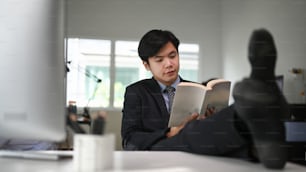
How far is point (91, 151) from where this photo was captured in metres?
0.40

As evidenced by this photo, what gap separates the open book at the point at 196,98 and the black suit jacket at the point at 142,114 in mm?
43

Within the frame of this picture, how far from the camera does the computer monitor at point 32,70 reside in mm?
477

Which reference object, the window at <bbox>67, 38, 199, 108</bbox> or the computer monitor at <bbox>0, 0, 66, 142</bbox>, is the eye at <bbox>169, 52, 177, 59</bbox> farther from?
the computer monitor at <bbox>0, 0, 66, 142</bbox>

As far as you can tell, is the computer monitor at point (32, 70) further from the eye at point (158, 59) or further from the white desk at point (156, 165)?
the eye at point (158, 59)

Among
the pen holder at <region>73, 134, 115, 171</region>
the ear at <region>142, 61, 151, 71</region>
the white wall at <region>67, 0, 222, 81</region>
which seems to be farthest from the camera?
the white wall at <region>67, 0, 222, 81</region>

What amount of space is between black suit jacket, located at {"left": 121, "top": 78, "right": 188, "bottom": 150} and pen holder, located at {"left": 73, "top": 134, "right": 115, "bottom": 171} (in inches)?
14.1

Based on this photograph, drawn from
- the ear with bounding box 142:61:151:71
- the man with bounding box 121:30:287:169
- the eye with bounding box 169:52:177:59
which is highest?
the eye with bounding box 169:52:177:59

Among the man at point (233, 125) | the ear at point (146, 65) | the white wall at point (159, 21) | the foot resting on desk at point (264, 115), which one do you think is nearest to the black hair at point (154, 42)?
the ear at point (146, 65)

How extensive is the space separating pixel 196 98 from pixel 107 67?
501 millimetres

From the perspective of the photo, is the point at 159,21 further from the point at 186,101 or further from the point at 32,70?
→ the point at 32,70

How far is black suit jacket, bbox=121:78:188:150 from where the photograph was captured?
792 millimetres

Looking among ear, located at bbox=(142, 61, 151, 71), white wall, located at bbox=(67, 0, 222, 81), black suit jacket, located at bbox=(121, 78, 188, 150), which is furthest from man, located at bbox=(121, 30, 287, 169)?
white wall, located at bbox=(67, 0, 222, 81)

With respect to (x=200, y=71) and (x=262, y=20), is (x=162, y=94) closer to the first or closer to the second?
(x=200, y=71)

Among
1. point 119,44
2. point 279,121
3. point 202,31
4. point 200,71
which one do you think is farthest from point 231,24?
point 279,121
